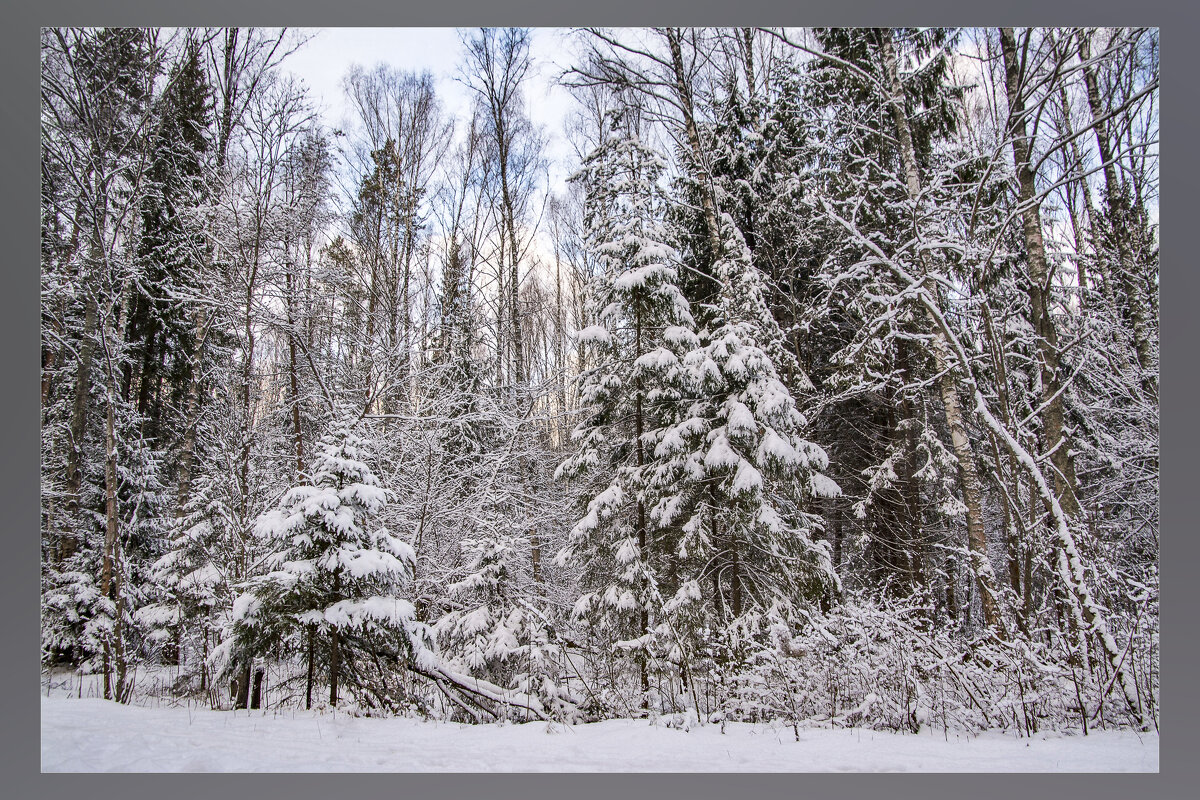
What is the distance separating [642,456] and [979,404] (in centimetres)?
373

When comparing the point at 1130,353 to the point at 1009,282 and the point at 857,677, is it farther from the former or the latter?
the point at 857,677

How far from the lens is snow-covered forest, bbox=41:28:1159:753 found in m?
4.63

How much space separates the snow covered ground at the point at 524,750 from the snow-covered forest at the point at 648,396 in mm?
242

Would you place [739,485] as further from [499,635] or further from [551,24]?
[551,24]

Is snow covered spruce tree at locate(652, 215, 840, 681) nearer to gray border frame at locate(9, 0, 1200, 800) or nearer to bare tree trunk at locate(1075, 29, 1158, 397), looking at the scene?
gray border frame at locate(9, 0, 1200, 800)

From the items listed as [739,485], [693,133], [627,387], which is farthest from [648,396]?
[693,133]

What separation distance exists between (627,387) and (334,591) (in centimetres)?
405

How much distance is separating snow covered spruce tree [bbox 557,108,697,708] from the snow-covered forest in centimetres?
5

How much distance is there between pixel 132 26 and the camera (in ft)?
A: 14.7

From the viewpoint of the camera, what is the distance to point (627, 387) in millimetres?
7086

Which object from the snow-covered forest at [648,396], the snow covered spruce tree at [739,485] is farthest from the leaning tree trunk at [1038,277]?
the snow covered spruce tree at [739,485]

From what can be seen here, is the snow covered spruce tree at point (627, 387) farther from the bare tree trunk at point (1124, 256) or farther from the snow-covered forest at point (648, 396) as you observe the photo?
the bare tree trunk at point (1124, 256)

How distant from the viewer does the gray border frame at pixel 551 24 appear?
3.84 m

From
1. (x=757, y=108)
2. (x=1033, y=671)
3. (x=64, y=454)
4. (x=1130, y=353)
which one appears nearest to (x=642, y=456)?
(x=1033, y=671)
